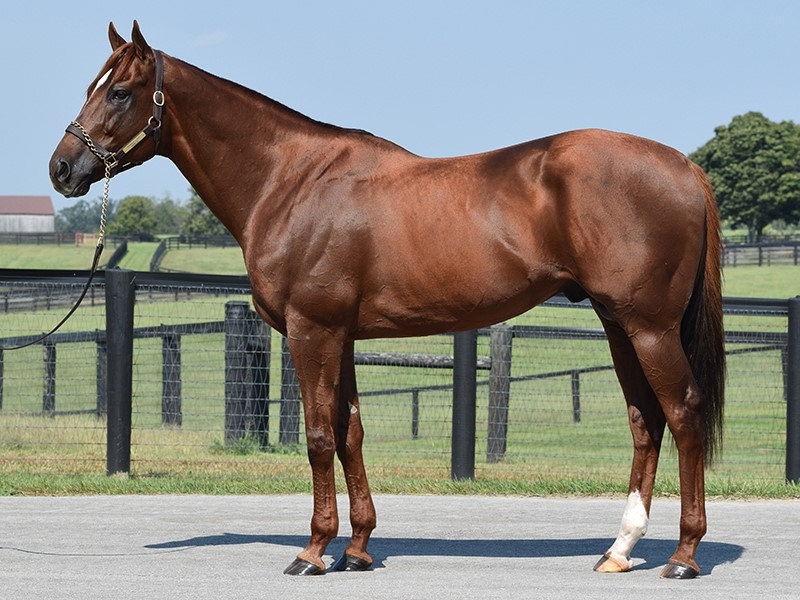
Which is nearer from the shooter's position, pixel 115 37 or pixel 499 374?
pixel 115 37

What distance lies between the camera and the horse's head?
6.43m

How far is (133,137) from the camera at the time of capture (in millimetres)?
6496

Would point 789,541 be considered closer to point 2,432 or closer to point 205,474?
point 205,474

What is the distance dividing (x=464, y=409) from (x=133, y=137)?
4192 mm

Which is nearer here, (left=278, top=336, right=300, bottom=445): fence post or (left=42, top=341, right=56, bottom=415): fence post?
(left=278, top=336, right=300, bottom=445): fence post

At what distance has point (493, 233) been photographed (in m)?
6.13

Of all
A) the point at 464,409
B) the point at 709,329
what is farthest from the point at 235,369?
the point at 709,329

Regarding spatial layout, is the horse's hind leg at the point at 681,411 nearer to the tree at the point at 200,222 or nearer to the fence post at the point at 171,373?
the fence post at the point at 171,373

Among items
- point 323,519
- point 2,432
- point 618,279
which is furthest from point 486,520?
point 2,432

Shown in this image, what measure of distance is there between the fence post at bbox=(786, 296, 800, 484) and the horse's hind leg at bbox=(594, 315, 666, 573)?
325 cm

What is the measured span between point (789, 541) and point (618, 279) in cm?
224

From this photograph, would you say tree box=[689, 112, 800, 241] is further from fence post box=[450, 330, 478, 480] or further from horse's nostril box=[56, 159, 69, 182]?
horse's nostril box=[56, 159, 69, 182]

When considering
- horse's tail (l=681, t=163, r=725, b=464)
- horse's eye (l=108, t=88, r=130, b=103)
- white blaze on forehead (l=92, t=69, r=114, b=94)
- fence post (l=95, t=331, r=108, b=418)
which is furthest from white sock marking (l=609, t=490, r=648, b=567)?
fence post (l=95, t=331, r=108, b=418)

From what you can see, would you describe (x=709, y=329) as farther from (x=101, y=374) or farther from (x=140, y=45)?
(x=101, y=374)
